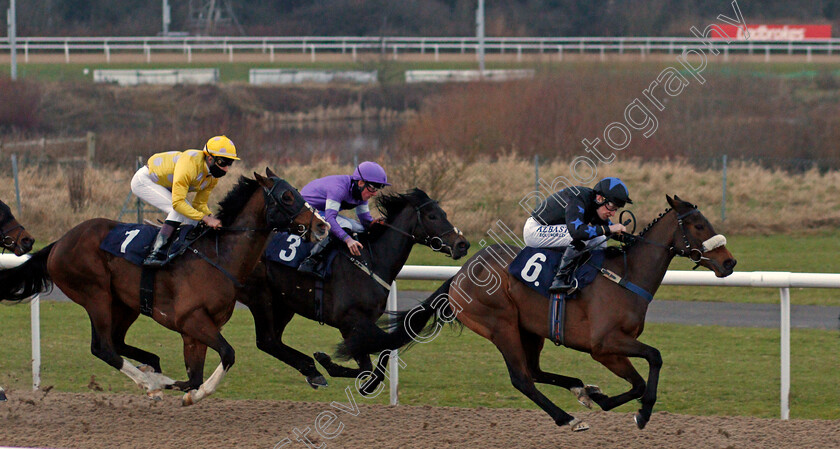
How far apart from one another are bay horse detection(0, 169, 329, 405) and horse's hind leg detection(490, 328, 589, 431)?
A: 1.13 meters

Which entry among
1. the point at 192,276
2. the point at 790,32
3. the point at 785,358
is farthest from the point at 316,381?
the point at 790,32

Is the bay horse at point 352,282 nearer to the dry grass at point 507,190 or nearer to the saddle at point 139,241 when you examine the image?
the saddle at point 139,241

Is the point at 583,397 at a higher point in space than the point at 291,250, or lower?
lower

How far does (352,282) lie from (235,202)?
85 centimetres

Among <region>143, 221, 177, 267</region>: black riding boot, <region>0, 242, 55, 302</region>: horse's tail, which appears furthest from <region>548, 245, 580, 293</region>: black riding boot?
<region>0, 242, 55, 302</region>: horse's tail

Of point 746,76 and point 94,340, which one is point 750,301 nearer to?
point 94,340

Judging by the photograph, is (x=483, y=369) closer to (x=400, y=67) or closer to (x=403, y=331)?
(x=403, y=331)

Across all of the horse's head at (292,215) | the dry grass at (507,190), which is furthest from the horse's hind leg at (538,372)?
the dry grass at (507,190)

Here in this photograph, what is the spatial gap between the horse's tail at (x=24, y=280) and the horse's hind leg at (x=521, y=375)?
2.73m

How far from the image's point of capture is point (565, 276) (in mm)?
5199

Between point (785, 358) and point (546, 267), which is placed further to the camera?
point (785, 358)

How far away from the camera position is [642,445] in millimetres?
5031

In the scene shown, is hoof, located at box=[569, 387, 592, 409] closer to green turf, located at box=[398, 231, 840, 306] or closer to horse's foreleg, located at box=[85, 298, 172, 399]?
horse's foreleg, located at box=[85, 298, 172, 399]

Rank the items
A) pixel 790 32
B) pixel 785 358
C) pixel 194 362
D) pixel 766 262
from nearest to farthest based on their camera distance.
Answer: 1. pixel 194 362
2. pixel 785 358
3. pixel 766 262
4. pixel 790 32
